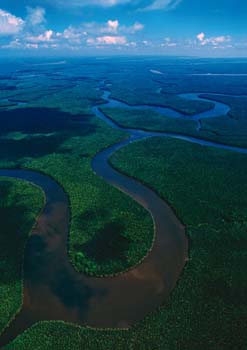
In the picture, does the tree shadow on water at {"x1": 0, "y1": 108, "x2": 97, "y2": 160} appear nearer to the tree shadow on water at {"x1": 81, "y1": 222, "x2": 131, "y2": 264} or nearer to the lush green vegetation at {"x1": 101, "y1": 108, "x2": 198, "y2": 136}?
the lush green vegetation at {"x1": 101, "y1": 108, "x2": 198, "y2": 136}

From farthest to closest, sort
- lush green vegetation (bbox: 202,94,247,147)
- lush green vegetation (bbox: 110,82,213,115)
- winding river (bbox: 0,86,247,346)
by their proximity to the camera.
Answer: lush green vegetation (bbox: 110,82,213,115) < lush green vegetation (bbox: 202,94,247,147) < winding river (bbox: 0,86,247,346)

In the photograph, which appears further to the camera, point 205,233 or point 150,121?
point 150,121

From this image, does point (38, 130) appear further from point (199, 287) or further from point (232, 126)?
point (199, 287)

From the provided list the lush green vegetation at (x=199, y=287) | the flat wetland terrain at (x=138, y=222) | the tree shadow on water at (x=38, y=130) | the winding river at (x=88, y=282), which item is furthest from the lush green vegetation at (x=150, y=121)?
the winding river at (x=88, y=282)

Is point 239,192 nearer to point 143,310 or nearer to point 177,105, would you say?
point 143,310

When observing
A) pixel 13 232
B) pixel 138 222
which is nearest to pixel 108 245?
pixel 138 222

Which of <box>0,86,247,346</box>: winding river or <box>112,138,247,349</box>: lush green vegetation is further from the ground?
<box>112,138,247,349</box>: lush green vegetation

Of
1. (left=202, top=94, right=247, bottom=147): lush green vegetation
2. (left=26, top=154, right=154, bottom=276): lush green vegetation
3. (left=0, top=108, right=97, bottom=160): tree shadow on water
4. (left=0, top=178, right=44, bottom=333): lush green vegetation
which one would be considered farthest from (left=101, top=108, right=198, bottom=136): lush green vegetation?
(left=0, top=178, right=44, bottom=333): lush green vegetation
